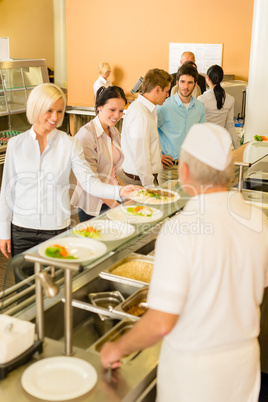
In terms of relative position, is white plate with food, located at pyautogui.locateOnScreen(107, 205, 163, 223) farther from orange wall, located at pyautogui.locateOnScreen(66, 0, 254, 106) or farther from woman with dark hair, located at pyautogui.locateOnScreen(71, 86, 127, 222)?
orange wall, located at pyautogui.locateOnScreen(66, 0, 254, 106)

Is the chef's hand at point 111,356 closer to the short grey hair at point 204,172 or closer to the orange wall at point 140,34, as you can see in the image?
the short grey hair at point 204,172

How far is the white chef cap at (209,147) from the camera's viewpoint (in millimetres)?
1369

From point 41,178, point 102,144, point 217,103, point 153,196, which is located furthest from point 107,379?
point 217,103

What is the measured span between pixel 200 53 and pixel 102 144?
6.01 metres

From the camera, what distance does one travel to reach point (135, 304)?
6.88ft

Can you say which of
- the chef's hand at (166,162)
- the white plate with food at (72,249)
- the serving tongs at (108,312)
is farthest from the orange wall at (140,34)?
the white plate with food at (72,249)

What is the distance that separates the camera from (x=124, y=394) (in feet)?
4.93

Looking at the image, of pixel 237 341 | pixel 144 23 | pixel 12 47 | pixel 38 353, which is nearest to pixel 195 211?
pixel 237 341

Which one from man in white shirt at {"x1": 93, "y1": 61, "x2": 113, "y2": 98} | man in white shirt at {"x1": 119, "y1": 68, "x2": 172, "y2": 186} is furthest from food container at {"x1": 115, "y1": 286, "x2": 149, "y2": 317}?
man in white shirt at {"x1": 93, "y1": 61, "x2": 113, "y2": 98}

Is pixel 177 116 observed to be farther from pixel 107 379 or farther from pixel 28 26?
pixel 28 26

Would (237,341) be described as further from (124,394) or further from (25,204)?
(25,204)

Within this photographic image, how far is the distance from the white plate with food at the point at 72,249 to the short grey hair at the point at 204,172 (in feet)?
1.53

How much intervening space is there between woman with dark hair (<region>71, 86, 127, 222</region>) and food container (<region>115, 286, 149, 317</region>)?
43.5 inches

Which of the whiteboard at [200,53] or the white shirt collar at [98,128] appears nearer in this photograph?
the white shirt collar at [98,128]
